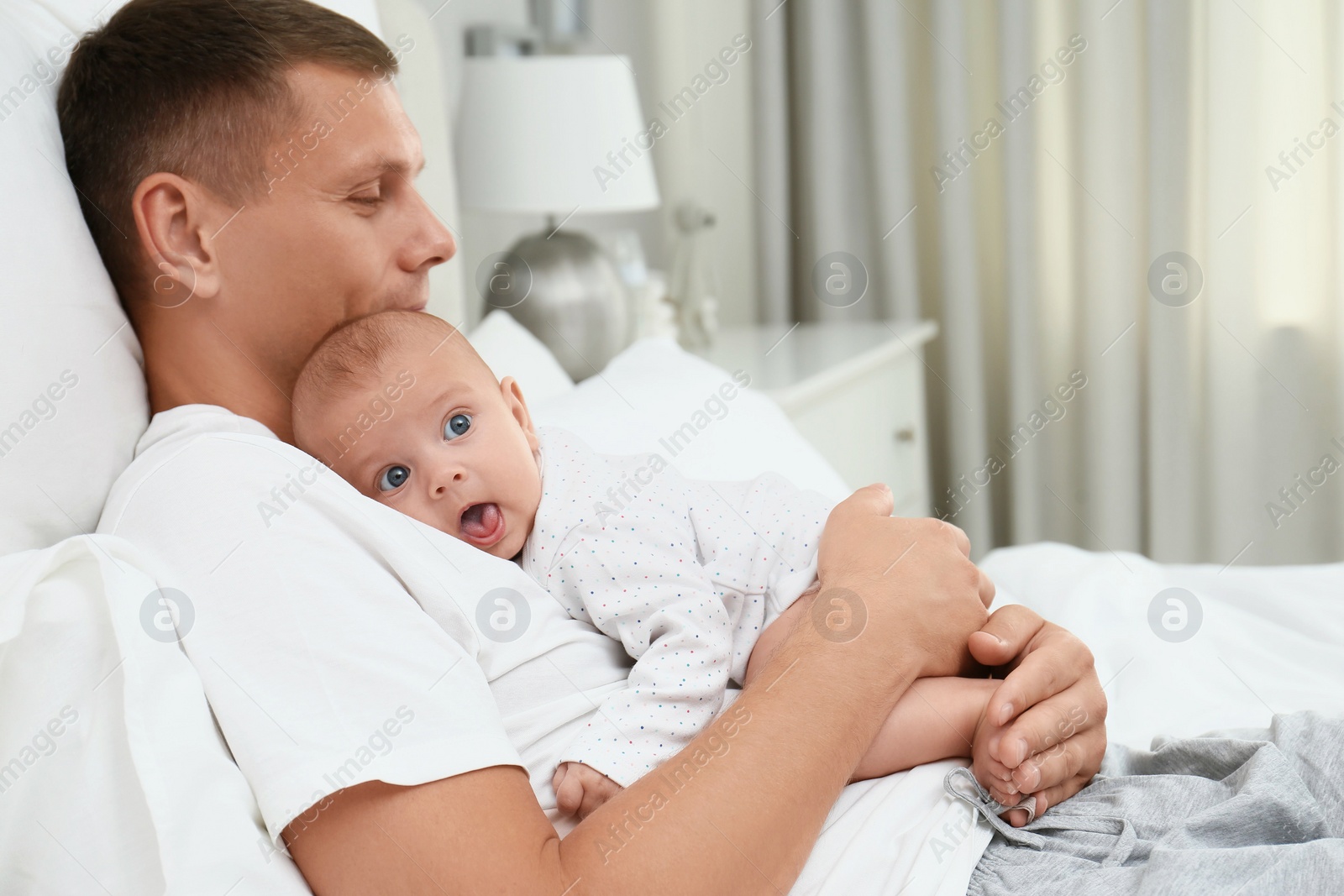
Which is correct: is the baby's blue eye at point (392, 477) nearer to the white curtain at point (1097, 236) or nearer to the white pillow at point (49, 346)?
the white pillow at point (49, 346)

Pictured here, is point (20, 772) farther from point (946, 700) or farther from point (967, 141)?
point (967, 141)

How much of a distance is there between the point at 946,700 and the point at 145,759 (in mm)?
591

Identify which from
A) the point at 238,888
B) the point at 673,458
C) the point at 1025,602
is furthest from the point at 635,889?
the point at 1025,602

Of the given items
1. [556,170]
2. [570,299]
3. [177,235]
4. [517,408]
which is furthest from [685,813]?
[556,170]

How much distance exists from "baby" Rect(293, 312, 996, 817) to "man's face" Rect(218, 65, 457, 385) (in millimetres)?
38

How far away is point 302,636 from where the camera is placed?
672 mm

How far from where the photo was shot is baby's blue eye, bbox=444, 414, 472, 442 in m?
0.95

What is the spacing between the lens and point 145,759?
0.66 metres

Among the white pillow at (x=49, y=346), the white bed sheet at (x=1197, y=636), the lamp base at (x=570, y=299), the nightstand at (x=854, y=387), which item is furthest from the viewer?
the nightstand at (x=854, y=387)

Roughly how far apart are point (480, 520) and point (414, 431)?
0.32 feet

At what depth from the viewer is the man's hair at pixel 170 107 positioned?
2.96 feet

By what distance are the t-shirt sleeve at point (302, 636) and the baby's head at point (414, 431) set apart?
0.51 ft

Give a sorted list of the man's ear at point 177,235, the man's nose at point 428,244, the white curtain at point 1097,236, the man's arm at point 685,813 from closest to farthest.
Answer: the man's arm at point 685,813
the man's ear at point 177,235
the man's nose at point 428,244
the white curtain at point 1097,236

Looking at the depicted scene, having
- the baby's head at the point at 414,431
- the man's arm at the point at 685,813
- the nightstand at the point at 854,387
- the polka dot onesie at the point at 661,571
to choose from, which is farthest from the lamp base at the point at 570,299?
the man's arm at the point at 685,813
